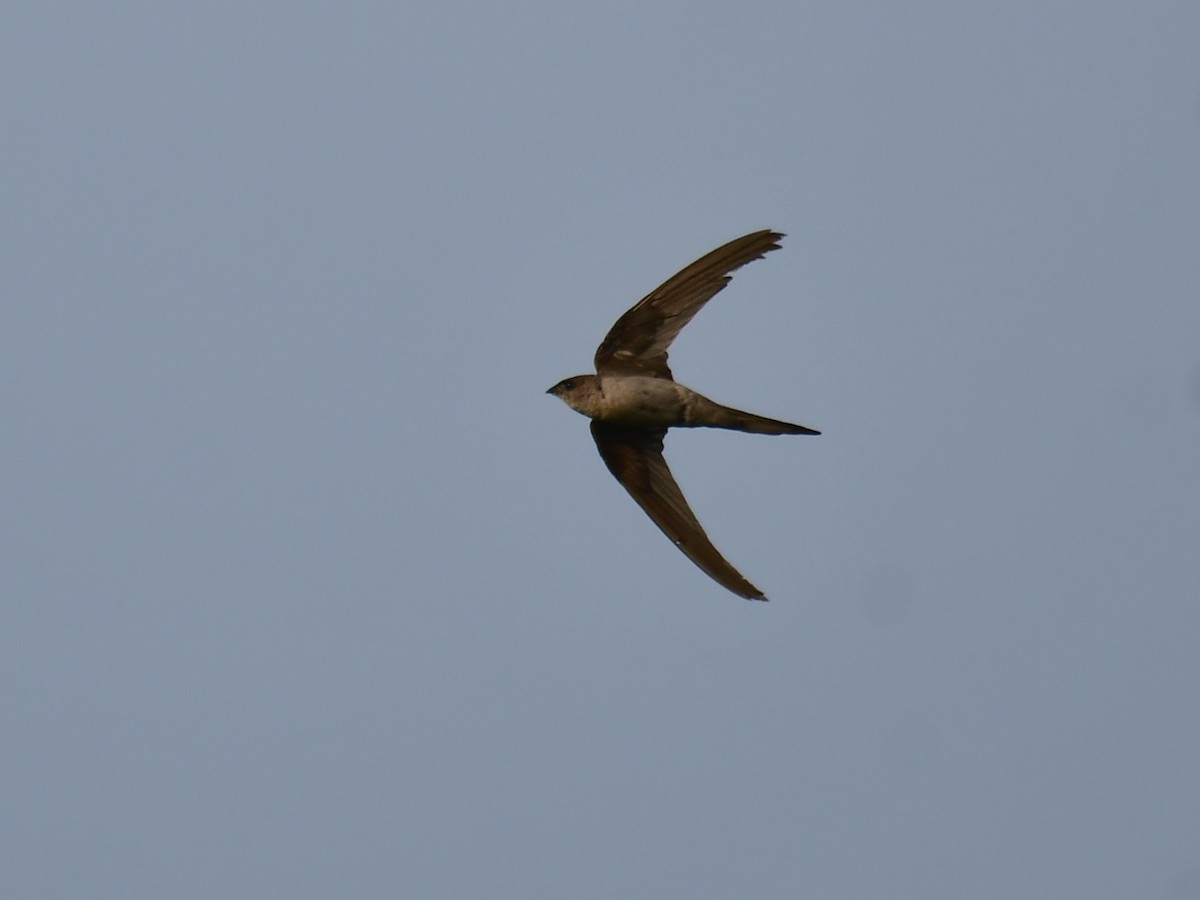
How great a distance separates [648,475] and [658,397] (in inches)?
28.5

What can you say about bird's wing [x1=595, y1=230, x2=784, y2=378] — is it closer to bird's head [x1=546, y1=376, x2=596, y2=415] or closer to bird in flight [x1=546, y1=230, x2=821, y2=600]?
bird in flight [x1=546, y1=230, x2=821, y2=600]

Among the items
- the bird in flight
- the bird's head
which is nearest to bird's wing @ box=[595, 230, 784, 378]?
the bird in flight

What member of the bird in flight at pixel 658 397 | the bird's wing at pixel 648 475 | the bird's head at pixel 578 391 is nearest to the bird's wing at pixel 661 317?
the bird in flight at pixel 658 397

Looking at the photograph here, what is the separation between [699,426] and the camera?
15328 mm

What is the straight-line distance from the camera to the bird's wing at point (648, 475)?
607 inches

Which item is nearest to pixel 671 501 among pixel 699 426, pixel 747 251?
pixel 699 426

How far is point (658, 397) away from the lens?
1525 cm

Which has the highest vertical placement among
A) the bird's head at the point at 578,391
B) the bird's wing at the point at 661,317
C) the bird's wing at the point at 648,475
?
the bird's wing at the point at 661,317

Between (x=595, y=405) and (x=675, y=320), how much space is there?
887 millimetres

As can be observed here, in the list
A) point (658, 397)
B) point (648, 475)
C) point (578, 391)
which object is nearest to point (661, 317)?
point (658, 397)

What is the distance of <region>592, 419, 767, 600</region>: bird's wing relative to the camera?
15406 millimetres

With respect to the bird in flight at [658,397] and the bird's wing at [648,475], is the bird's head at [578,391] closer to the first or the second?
the bird in flight at [658,397]

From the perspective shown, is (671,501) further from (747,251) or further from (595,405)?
(747,251)

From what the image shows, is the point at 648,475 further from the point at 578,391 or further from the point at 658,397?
the point at 578,391
